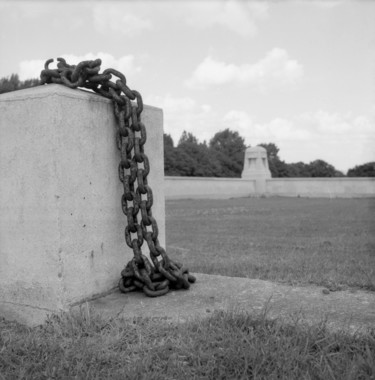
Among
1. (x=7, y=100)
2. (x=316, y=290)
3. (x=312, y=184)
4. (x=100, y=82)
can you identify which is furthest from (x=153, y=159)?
(x=312, y=184)

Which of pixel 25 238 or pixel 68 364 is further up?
pixel 25 238

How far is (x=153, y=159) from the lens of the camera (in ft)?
10.5

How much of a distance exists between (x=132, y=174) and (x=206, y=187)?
1420 inches

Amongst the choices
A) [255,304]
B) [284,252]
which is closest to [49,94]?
[255,304]

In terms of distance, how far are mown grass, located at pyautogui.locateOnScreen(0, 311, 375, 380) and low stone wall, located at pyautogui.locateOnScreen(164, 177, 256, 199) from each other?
102ft

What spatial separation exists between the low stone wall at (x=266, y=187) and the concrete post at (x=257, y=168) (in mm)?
87

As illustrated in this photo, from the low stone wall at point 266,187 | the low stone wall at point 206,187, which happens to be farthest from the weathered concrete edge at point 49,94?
the low stone wall at point 266,187

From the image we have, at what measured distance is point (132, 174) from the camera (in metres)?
2.77

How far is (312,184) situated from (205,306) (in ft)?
135

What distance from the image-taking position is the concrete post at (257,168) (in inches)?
1734

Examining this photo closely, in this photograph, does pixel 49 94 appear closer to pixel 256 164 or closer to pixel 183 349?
pixel 183 349

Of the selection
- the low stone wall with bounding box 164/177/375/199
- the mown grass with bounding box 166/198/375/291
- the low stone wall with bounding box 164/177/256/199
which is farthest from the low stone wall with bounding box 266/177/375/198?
the mown grass with bounding box 166/198/375/291

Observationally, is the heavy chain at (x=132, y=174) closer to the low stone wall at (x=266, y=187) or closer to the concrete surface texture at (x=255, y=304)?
the concrete surface texture at (x=255, y=304)

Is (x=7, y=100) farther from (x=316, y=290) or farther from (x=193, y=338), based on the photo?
(x=316, y=290)
